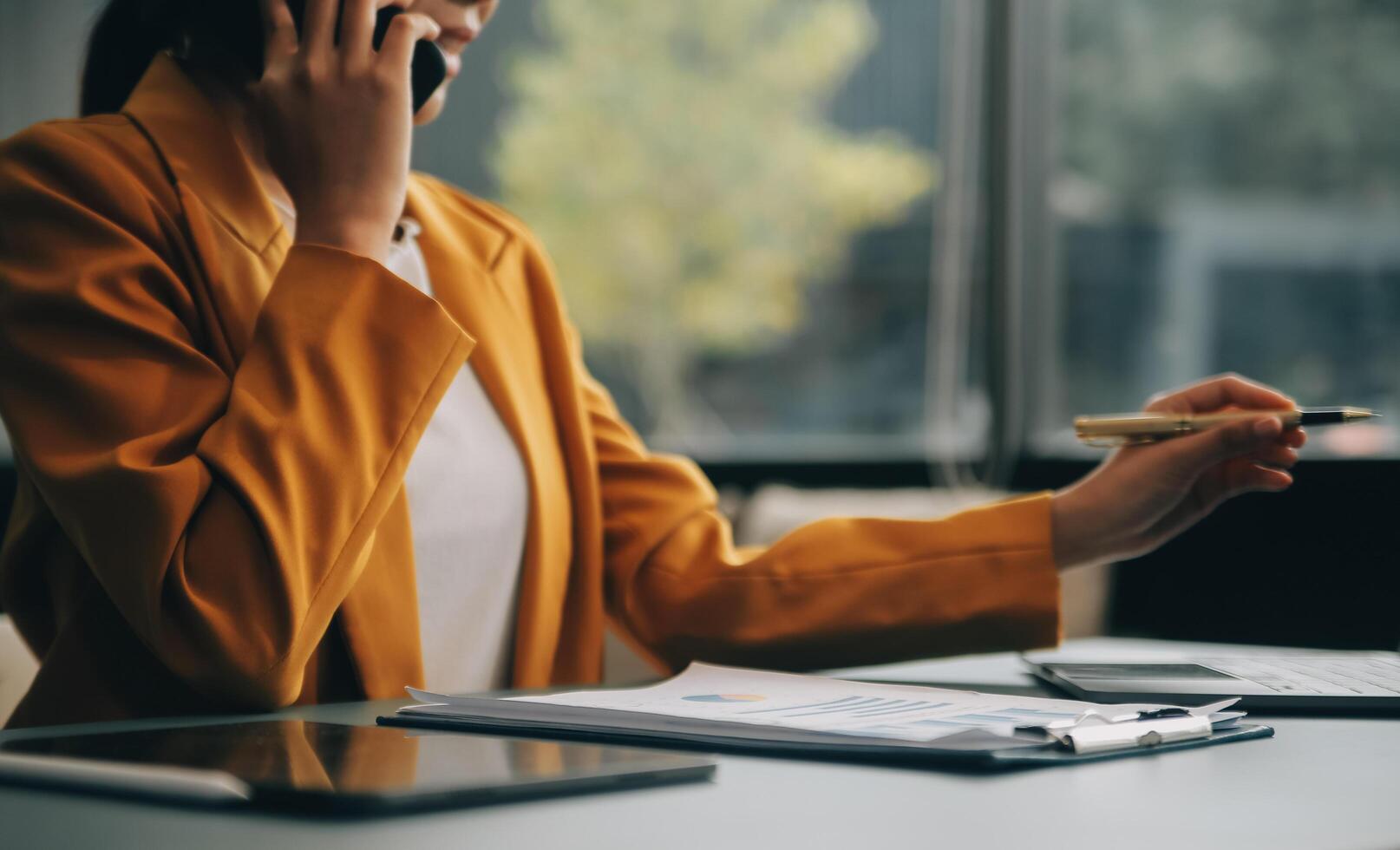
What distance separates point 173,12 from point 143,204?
0.82 feet

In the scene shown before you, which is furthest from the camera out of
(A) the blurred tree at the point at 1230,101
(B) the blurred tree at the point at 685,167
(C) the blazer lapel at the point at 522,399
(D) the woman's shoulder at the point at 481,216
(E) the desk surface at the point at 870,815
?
(B) the blurred tree at the point at 685,167

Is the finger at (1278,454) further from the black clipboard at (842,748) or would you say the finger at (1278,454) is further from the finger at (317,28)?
the finger at (317,28)

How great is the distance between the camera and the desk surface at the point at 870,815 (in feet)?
1.43

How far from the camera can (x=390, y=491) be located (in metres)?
Result: 0.78

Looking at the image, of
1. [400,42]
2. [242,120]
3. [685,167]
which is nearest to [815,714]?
[400,42]

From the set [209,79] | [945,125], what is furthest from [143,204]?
[945,125]

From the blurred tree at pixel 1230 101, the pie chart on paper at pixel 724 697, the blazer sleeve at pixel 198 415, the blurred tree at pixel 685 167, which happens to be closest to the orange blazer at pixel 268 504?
the blazer sleeve at pixel 198 415

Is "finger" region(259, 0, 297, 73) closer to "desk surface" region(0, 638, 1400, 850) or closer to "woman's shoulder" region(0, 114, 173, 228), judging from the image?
"woman's shoulder" region(0, 114, 173, 228)

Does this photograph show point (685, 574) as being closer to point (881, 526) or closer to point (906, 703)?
point (881, 526)

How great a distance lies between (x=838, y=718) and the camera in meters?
0.63

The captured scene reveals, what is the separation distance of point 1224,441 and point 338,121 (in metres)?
0.64

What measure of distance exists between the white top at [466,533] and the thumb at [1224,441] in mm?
511

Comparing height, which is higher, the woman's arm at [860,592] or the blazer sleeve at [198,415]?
the blazer sleeve at [198,415]

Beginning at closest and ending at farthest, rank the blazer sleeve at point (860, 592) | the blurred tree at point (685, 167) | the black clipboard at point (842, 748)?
the black clipboard at point (842, 748)
the blazer sleeve at point (860, 592)
the blurred tree at point (685, 167)
